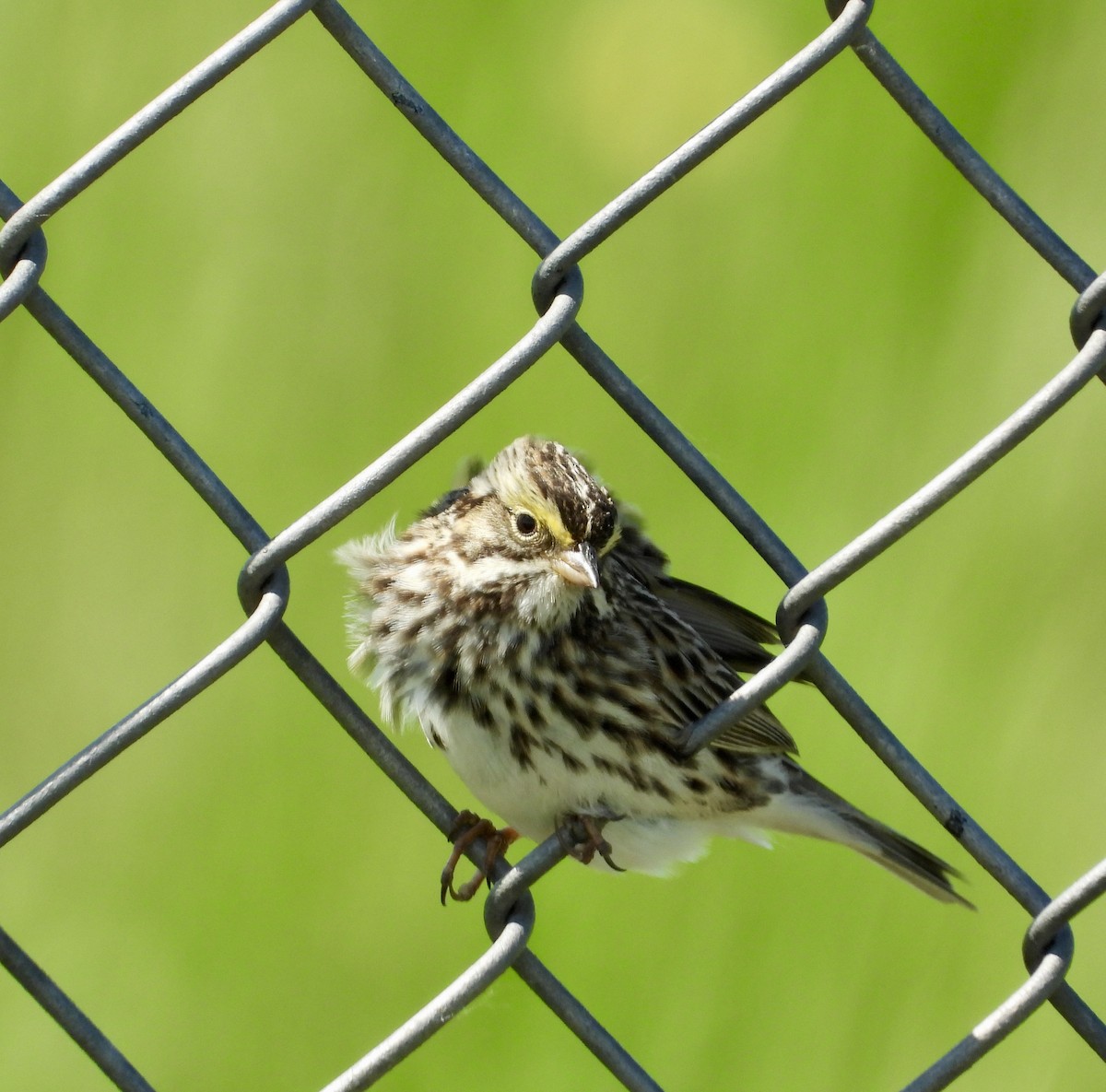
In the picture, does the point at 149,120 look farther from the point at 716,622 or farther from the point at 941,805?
the point at 716,622

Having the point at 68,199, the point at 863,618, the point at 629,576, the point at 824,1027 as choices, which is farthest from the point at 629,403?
the point at 863,618

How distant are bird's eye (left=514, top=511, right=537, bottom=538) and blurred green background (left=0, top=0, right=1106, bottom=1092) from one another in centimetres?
161

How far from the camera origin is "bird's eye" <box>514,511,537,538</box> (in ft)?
11.0

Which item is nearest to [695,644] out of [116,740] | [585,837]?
[585,837]

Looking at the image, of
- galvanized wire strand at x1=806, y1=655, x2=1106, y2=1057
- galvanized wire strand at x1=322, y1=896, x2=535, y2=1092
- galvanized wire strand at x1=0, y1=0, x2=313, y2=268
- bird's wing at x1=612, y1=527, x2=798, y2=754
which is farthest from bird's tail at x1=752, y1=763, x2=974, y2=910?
galvanized wire strand at x1=0, y1=0, x2=313, y2=268

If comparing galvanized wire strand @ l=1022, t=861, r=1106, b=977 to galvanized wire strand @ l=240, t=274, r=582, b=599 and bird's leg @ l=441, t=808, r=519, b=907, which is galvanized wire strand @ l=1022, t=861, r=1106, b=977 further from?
galvanized wire strand @ l=240, t=274, r=582, b=599

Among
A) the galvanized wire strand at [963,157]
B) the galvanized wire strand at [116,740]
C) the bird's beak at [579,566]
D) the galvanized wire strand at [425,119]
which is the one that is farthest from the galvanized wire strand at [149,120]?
the bird's beak at [579,566]

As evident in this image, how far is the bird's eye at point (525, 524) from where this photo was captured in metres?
3.36

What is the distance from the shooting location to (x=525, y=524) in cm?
336

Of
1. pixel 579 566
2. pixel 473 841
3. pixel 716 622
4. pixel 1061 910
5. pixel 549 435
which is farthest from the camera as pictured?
pixel 549 435

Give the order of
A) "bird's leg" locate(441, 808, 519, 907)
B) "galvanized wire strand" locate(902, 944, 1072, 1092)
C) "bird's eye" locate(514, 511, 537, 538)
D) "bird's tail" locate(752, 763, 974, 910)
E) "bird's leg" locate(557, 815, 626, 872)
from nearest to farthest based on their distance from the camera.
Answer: "galvanized wire strand" locate(902, 944, 1072, 1092) → "bird's leg" locate(441, 808, 519, 907) → "bird's leg" locate(557, 815, 626, 872) → "bird's eye" locate(514, 511, 537, 538) → "bird's tail" locate(752, 763, 974, 910)

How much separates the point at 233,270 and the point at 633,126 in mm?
1347

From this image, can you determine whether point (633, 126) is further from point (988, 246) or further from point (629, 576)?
point (629, 576)

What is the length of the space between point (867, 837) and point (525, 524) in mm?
1339
